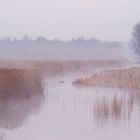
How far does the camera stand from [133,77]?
23.3m

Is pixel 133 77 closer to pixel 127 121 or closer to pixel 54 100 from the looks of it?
pixel 54 100

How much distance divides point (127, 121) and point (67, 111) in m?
2.20

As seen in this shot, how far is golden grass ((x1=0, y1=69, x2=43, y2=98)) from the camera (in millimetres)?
15295

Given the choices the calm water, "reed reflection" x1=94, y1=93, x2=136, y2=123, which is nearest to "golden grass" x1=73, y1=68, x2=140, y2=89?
the calm water

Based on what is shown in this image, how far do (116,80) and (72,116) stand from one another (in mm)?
9759

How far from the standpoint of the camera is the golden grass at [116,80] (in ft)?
71.8

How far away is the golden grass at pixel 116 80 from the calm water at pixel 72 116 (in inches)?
117

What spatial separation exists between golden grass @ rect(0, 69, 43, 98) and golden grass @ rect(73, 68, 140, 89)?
498cm

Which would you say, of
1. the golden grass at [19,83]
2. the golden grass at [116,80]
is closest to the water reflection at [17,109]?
the golden grass at [19,83]

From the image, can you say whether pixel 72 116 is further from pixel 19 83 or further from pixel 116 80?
pixel 116 80

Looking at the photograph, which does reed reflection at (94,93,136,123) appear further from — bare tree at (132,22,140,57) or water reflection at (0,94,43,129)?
bare tree at (132,22,140,57)

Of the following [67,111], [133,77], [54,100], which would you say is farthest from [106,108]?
[133,77]

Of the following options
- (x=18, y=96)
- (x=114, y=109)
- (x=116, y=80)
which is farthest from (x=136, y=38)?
(x=114, y=109)

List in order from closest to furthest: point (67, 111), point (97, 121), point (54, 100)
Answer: point (97, 121) < point (67, 111) < point (54, 100)
